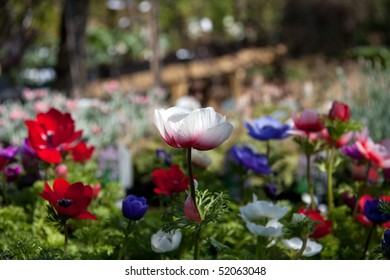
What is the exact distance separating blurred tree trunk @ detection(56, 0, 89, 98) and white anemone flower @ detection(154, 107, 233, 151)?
477 centimetres

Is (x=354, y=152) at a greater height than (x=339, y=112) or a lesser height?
lesser

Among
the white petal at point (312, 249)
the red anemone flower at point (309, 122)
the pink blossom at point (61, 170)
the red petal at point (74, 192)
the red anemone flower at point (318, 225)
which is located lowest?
the white petal at point (312, 249)

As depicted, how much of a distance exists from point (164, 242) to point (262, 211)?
0.94 ft

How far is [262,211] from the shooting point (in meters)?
1.86

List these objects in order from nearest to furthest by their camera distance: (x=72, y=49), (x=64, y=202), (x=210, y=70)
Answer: (x=64, y=202)
(x=72, y=49)
(x=210, y=70)

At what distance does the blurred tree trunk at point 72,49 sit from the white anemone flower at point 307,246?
14.5ft

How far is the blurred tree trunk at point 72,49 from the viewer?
239 inches

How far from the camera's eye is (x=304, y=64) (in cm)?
1706

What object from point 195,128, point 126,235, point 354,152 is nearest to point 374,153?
point 354,152

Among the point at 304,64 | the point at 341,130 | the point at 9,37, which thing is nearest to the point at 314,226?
the point at 341,130

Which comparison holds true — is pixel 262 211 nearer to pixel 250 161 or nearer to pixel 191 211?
pixel 191 211

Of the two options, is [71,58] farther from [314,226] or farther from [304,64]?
[304,64]

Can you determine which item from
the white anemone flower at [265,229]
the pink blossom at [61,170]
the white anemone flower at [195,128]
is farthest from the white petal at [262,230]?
the pink blossom at [61,170]

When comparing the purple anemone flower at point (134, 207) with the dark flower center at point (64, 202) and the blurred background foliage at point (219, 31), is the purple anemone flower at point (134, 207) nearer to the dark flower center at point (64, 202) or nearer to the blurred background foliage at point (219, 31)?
the dark flower center at point (64, 202)
